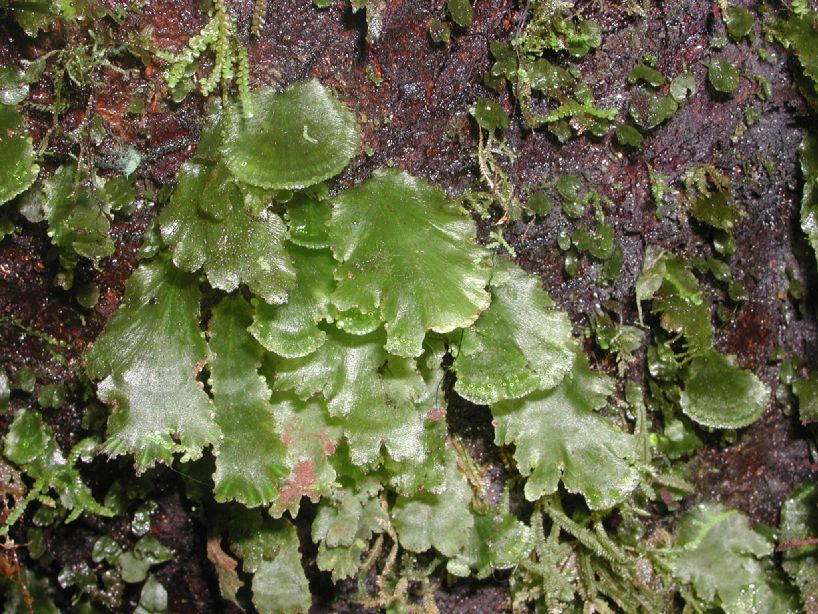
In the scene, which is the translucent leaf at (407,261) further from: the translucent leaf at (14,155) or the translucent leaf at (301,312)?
the translucent leaf at (14,155)

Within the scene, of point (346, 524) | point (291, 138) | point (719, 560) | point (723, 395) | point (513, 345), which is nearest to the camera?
point (291, 138)

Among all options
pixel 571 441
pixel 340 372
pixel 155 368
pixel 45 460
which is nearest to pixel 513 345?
pixel 571 441

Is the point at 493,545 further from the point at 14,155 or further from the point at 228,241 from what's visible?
the point at 14,155

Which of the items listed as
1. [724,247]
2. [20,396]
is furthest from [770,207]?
[20,396]

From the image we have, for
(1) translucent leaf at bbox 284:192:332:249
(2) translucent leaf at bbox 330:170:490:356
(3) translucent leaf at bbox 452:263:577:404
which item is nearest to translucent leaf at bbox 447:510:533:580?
(3) translucent leaf at bbox 452:263:577:404

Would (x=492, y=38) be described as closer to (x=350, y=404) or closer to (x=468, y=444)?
(x=350, y=404)

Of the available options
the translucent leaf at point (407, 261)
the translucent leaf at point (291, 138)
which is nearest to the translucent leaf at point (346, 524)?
the translucent leaf at point (407, 261)
